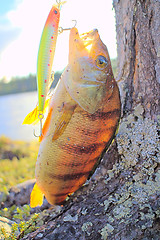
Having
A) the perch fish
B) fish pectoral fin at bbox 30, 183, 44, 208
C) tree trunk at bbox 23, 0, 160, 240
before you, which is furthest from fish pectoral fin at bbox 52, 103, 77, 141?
tree trunk at bbox 23, 0, 160, 240

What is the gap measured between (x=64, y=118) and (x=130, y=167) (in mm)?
986

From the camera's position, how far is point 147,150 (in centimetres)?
223

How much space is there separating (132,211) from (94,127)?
33.0 inches

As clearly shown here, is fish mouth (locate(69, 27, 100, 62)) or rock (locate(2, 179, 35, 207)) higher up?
fish mouth (locate(69, 27, 100, 62))

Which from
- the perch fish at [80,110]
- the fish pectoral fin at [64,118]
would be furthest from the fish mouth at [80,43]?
the fish pectoral fin at [64,118]

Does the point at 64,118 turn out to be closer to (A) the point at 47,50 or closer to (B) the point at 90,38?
(A) the point at 47,50

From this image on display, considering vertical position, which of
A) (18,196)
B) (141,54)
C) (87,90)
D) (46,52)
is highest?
(46,52)

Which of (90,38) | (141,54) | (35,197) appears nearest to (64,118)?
(90,38)

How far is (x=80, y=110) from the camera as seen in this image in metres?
1.74

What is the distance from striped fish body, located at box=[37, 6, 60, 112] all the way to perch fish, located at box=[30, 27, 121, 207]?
0.12m

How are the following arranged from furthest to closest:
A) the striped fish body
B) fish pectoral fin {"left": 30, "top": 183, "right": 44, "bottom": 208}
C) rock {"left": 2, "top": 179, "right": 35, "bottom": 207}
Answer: rock {"left": 2, "top": 179, "right": 35, "bottom": 207} → fish pectoral fin {"left": 30, "top": 183, "right": 44, "bottom": 208} → the striped fish body

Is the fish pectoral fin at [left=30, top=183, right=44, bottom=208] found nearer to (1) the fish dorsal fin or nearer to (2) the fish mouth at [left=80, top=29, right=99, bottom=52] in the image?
(1) the fish dorsal fin

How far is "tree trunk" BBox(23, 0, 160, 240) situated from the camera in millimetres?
1903

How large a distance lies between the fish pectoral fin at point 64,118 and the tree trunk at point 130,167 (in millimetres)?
873
